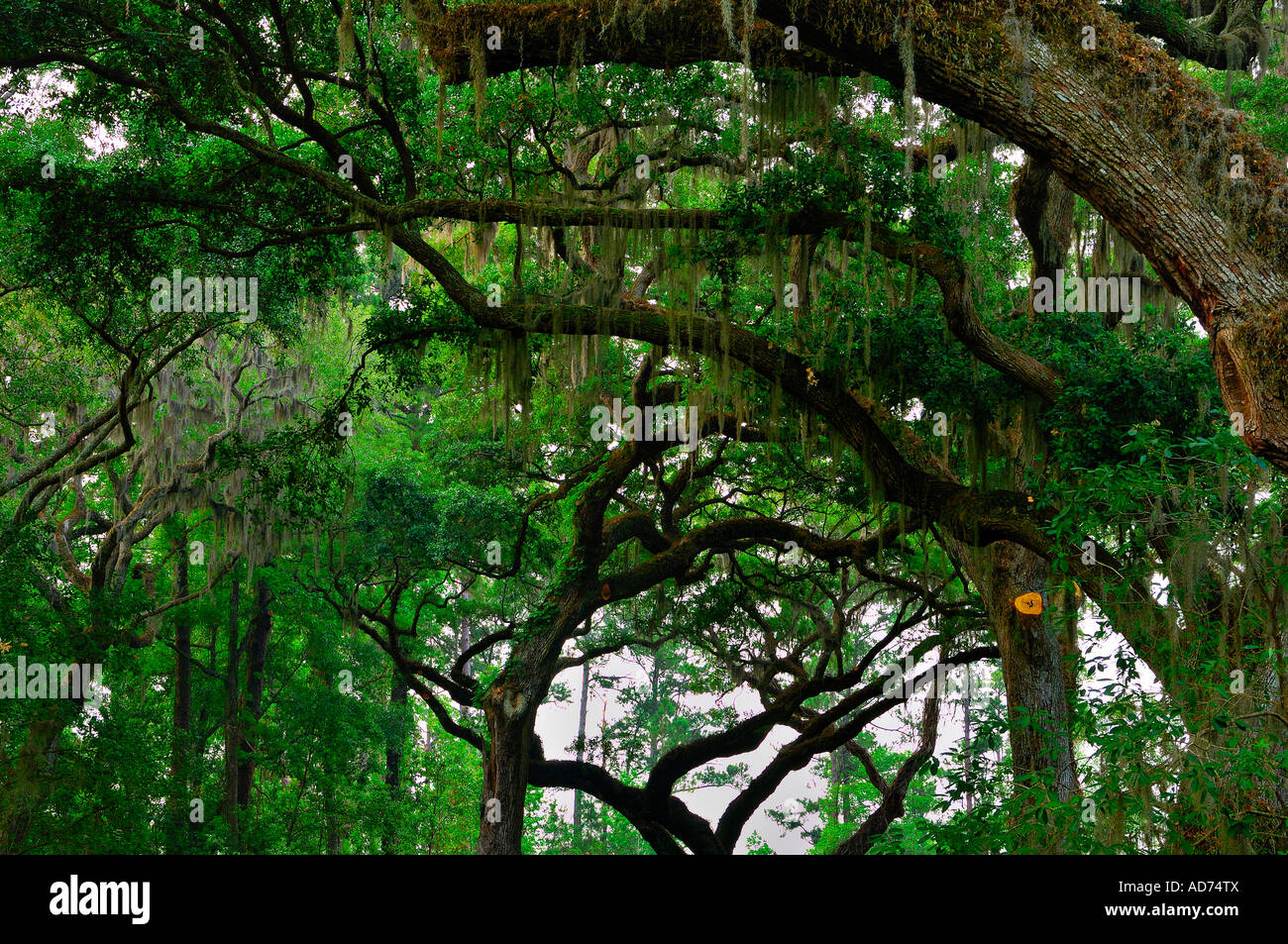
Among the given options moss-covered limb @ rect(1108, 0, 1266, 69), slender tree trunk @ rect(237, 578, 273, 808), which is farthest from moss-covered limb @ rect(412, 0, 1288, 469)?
slender tree trunk @ rect(237, 578, 273, 808)

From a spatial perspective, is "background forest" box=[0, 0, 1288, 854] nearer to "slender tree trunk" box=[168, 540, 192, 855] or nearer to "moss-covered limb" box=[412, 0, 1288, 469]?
"moss-covered limb" box=[412, 0, 1288, 469]

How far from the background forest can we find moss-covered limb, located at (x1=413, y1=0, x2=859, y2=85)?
0.04 meters

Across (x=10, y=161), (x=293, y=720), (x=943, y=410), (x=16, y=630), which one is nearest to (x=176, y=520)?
(x=293, y=720)

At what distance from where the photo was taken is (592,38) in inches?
281

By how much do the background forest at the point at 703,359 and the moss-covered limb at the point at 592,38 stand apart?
36 millimetres

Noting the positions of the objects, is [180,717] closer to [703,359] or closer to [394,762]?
[394,762]

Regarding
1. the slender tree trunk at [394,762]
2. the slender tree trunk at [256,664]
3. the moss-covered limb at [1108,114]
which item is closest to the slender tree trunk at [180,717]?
the slender tree trunk at [256,664]

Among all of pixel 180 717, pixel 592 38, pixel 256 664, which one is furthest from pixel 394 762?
pixel 592 38

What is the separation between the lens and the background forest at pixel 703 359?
5.74 metres

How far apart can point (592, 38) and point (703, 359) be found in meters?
3.86

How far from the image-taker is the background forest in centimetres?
574

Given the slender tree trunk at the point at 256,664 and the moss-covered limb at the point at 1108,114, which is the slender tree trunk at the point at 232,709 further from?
the moss-covered limb at the point at 1108,114

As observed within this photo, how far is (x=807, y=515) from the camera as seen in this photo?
48.5 ft
